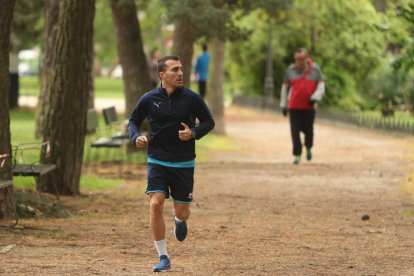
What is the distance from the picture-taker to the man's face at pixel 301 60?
61.4ft

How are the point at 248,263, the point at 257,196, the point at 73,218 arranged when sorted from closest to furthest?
the point at 248,263 < the point at 73,218 < the point at 257,196

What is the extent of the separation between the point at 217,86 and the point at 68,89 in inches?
606

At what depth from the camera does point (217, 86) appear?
29.8m

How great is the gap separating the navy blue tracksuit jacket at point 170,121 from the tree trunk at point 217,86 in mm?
20225

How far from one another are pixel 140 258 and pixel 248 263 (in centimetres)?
97

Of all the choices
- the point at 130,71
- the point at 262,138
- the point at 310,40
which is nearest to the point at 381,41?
the point at 310,40

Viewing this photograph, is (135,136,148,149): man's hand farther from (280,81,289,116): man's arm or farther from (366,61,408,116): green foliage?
(366,61,408,116): green foliage

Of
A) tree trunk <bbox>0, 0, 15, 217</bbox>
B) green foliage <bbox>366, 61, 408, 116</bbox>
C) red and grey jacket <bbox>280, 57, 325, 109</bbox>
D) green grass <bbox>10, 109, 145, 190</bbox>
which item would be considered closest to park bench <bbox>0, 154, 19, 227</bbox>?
tree trunk <bbox>0, 0, 15, 217</bbox>

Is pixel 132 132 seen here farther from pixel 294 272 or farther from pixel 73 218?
pixel 73 218

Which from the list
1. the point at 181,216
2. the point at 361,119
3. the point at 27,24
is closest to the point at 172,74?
the point at 181,216

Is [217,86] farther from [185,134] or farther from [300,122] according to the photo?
[185,134]

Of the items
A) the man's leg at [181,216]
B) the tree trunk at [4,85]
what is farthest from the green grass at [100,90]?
the man's leg at [181,216]

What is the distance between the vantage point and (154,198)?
9109 mm

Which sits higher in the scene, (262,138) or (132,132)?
(132,132)
